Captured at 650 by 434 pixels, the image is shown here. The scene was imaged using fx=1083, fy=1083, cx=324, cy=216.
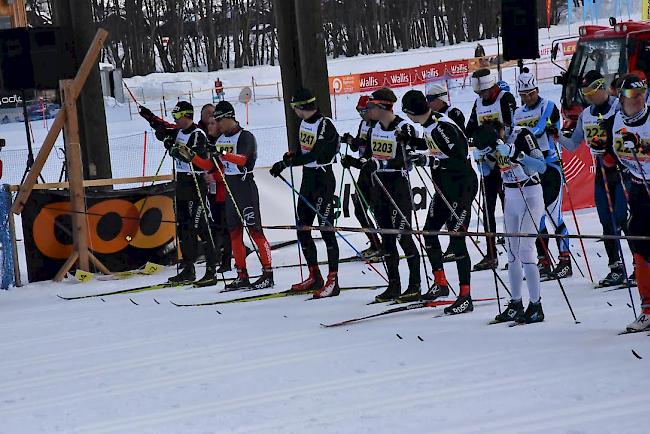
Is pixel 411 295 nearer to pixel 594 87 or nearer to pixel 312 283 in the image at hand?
pixel 312 283

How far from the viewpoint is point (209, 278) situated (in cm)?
1036

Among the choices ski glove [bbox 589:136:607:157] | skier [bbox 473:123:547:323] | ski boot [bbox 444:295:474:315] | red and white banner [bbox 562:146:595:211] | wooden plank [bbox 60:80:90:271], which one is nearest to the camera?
skier [bbox 473:123:547:323]

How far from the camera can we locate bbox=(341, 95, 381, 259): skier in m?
8.76

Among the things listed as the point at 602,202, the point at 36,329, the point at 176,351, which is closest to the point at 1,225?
the point at 36,329

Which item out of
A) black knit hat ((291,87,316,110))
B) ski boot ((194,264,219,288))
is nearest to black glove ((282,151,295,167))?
black knit hat ((291,87,316,110))

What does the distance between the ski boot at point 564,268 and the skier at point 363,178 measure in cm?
166

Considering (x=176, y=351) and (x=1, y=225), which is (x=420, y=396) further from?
(x=1, y=225)

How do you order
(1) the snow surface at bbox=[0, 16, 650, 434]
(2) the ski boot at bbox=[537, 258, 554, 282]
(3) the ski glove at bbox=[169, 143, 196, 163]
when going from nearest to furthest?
(1) the snow surface at bbox=[0, 16, 650, 434] → (2) the ski boot at bbox=[537, 258, 554, 282] → (3) the ski glove at bbox=[169, 143, 196, 163]

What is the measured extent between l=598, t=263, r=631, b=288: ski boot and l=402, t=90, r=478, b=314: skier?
1.34m

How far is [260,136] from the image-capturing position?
23.9 meters

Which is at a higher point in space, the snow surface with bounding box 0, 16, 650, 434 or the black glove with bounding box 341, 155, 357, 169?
the black glove with bounding box 341, 155, 357, 169

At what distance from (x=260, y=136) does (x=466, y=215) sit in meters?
16.3

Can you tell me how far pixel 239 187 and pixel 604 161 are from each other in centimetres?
319

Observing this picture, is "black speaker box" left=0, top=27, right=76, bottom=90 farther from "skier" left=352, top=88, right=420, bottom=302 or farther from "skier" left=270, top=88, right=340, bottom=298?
"skier" left=352, top=88, right=420, bottom=302
